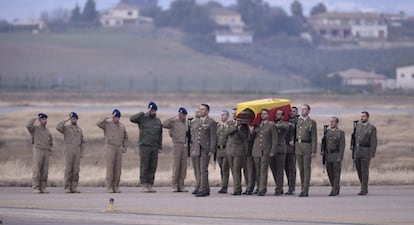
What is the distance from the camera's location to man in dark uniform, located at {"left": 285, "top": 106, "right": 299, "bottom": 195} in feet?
85.6

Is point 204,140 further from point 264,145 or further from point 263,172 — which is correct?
point 263,172

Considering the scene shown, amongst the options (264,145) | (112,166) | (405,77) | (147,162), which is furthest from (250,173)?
(405,77)

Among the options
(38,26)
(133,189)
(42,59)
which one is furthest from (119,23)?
(133,189)

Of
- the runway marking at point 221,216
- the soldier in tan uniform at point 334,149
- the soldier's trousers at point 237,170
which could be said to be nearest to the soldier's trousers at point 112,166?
the soldier's trousers at point 237,170

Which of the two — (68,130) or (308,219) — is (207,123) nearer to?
(68,130)

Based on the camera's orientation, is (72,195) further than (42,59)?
No

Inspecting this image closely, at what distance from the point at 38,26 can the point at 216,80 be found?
62766mm

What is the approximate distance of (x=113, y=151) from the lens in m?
26.3

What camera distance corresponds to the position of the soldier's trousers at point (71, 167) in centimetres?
2608

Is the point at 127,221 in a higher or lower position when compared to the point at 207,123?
lower

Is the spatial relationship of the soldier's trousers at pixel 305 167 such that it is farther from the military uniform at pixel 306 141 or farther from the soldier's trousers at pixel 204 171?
the soldier's trousers at pixel 204 171

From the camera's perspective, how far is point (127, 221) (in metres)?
20.9

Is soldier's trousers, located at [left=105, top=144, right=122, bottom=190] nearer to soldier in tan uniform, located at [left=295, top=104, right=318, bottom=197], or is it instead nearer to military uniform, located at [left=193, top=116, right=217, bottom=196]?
military uniform, located at [left=193, top=116, right=217, bottom=196]

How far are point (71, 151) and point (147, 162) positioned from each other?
1.65 meters
